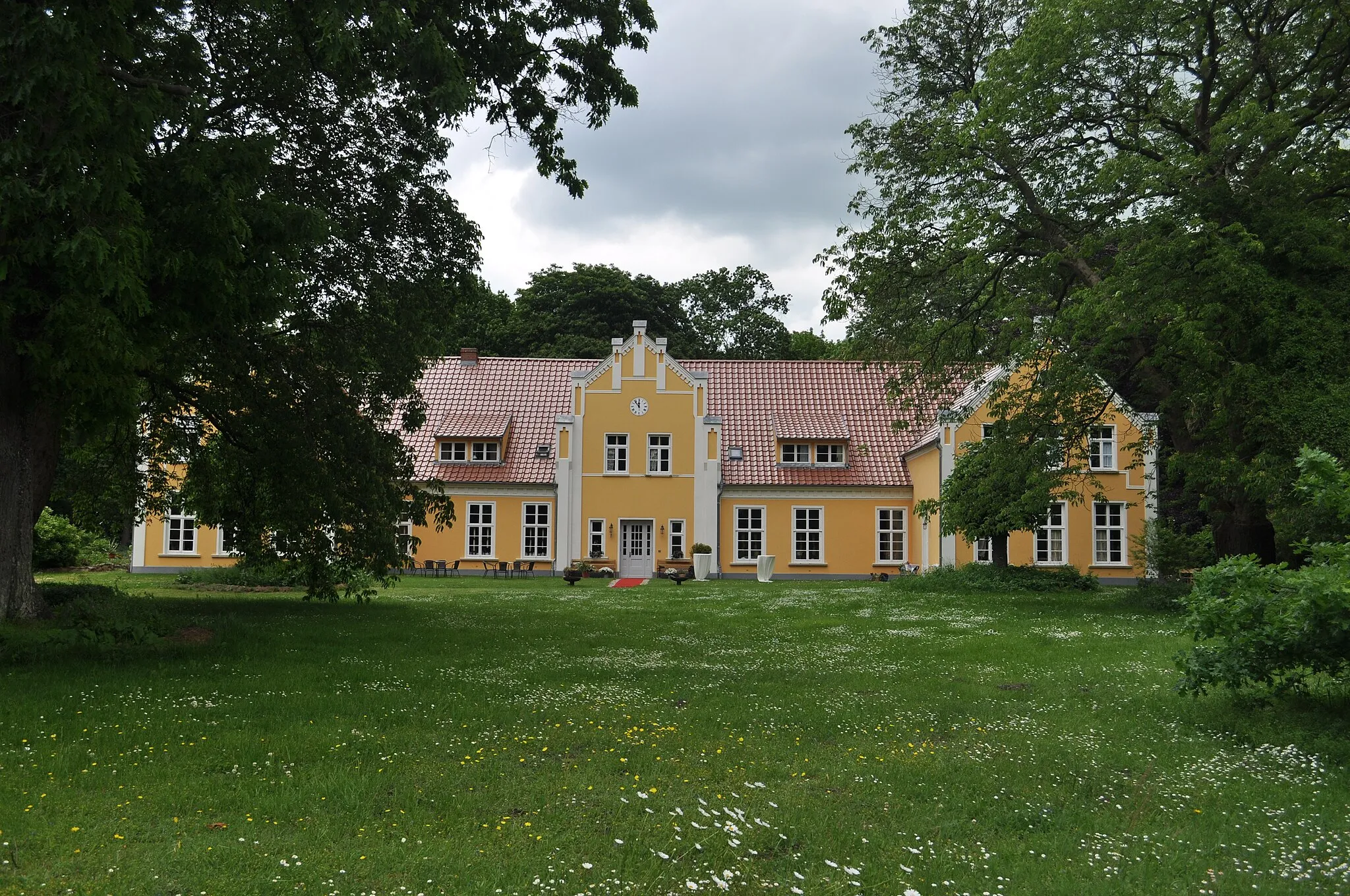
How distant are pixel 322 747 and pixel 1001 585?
20.0 metres

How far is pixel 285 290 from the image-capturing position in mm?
10719

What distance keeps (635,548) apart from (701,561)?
305cm

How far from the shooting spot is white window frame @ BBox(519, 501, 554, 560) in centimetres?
3525

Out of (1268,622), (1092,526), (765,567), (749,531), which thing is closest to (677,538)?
(749,531)

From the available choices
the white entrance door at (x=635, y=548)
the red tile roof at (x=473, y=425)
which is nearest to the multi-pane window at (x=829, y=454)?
the white entrance door at (x=635, y=548)

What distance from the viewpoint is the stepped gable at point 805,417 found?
35.6 metres

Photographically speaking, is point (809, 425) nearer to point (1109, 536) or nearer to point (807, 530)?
point (807, 530)

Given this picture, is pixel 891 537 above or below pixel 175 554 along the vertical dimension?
above

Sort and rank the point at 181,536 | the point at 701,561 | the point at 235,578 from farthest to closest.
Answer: the point at 181,536, the point at 701,561, the point at 235,578

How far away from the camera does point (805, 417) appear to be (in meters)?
37.0

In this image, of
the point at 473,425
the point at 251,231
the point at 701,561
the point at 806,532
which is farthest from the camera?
the point at 473,425

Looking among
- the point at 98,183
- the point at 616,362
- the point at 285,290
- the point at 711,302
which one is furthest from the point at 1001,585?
the point at 711,302

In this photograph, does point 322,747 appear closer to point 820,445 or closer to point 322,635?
point 322,635

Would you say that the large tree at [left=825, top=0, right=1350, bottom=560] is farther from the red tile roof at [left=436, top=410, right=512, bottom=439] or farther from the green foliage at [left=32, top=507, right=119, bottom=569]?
the green foliage at [left=32, top=507, right=119, bottom=569]
